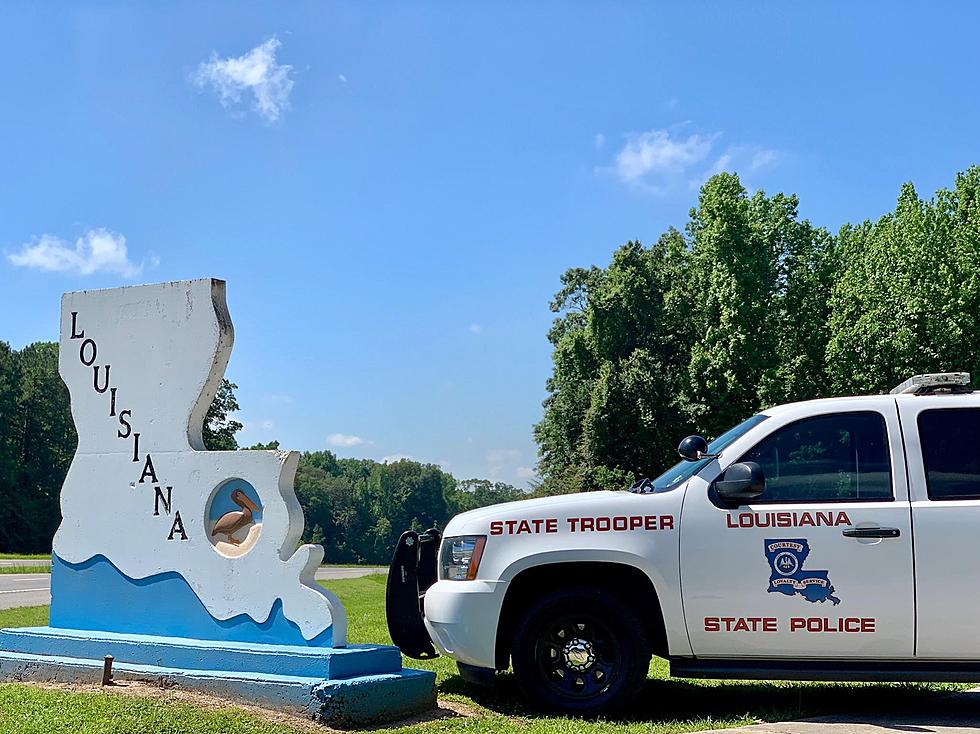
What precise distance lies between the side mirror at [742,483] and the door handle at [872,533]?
0.58m

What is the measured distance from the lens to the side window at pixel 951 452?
662cm

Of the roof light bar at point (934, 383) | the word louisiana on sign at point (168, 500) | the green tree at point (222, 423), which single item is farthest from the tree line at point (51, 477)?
the roof light bar at point (934, 383)

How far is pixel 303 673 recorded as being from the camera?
6879mm

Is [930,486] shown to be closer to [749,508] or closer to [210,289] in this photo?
[749,508]

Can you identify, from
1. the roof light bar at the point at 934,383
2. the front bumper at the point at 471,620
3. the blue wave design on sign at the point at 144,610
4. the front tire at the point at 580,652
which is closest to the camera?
the front tire at the point at 580,652

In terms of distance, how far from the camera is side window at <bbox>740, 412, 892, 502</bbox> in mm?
6695

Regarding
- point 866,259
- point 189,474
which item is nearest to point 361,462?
point 866,259

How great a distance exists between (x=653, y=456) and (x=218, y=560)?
35.1 metres

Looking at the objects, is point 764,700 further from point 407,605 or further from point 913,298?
point 913,298

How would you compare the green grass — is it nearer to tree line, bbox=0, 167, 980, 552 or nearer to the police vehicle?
tree line, bbox=0, 167, 980, 552

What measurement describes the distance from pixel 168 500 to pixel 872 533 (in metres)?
5.02

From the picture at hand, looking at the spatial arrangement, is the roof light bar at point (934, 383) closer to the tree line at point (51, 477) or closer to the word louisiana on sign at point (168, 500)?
the word louisiana on sign at point (168, 500)

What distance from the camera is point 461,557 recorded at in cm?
715

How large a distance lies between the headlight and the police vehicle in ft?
0.04
